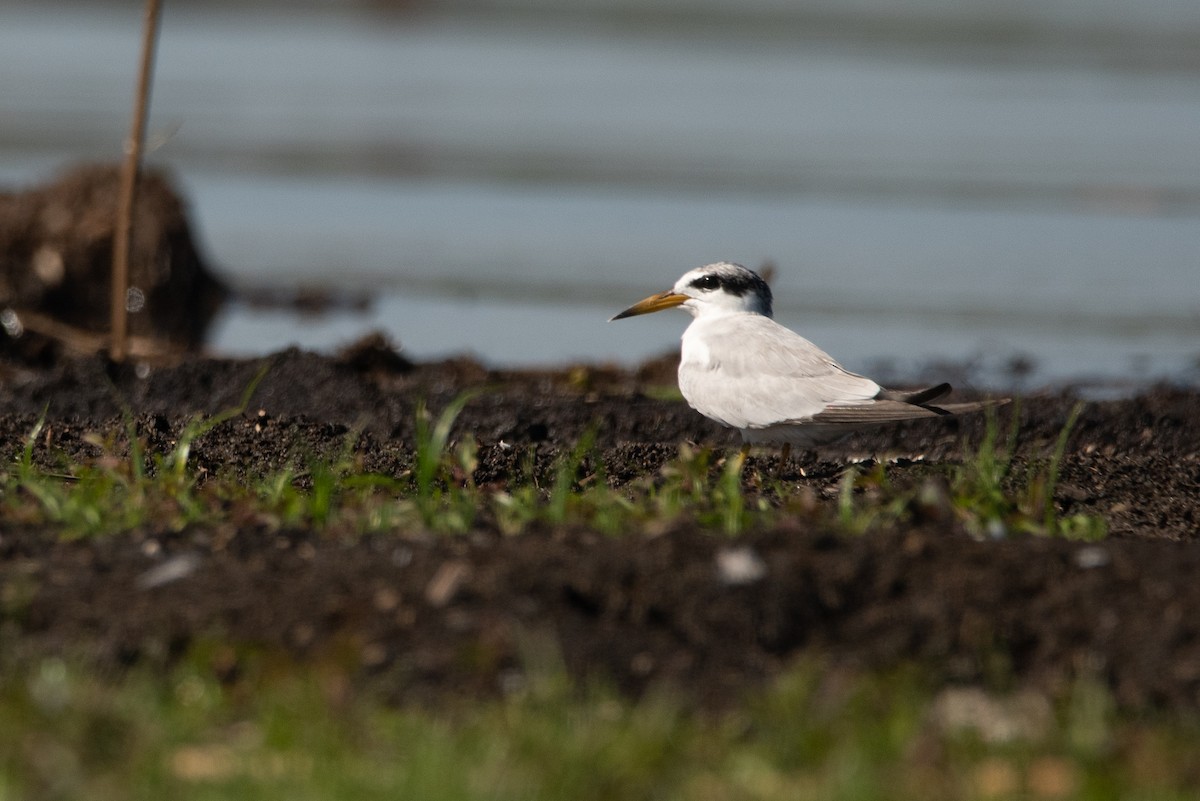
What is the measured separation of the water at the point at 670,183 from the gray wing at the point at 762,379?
3.84m

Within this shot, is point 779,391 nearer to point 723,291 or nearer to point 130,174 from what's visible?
point 723,291

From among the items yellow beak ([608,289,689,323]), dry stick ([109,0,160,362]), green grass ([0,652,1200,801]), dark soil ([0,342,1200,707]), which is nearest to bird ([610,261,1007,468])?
yellow beak ([608,289,689,323])

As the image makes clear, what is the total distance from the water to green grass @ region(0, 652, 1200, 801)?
5.99 metres

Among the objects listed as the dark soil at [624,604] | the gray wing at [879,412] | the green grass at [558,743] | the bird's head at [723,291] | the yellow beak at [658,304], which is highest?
the bird's head at [723,291]

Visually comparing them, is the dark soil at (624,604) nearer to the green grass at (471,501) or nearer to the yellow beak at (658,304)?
the green grass at (471,501)

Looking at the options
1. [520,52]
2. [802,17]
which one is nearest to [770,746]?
[520,52]

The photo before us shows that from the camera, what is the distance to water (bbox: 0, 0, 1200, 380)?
48.6ft

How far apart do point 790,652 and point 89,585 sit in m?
1.94

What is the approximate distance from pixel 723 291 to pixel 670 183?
1500 cm

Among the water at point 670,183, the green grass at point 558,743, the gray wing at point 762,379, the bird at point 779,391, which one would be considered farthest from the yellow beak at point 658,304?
the green grass at point 558,743

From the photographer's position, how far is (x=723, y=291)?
788 cm

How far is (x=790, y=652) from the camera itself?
15.8 feet

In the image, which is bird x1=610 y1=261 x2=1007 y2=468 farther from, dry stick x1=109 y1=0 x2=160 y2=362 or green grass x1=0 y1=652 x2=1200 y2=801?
dry stick x1=109 y1=0 x2=160 y2=362

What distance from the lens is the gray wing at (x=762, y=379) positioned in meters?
7.05
